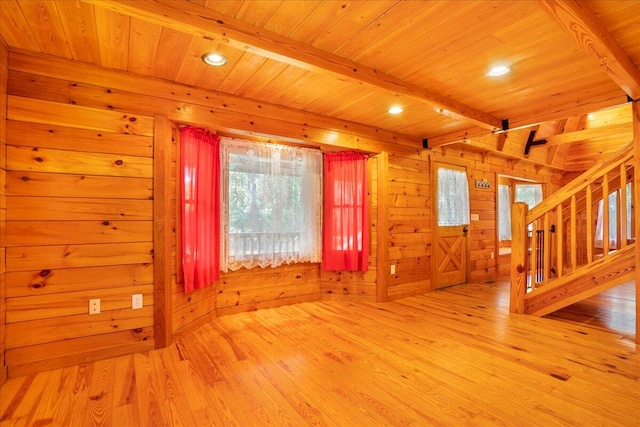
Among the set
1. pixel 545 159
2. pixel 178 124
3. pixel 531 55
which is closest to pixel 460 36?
pixel 531 55

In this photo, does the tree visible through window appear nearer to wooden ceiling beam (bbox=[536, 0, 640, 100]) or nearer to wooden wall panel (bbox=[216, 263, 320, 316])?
wooden wall panel (bbox=[216, 263, 320, 316])

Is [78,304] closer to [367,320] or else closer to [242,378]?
[242,378]

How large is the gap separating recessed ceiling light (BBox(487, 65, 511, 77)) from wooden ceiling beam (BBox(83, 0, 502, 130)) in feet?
1.93

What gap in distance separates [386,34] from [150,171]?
2039 mm

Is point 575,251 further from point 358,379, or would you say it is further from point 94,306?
point 94,306

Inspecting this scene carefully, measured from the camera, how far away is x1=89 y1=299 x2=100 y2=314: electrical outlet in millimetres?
2262

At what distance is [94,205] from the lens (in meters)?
2.27

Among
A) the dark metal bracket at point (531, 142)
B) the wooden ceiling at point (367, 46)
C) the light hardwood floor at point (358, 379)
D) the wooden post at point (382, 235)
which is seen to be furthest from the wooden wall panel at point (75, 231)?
the dark metal bracket at point (531, 142)

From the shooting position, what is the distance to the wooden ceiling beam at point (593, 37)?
156 centimetres

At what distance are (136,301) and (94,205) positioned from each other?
2.63 ft

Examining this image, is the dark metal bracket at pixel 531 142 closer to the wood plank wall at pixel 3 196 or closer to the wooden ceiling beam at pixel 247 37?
the wooden ceiling beam at pixel 247 37

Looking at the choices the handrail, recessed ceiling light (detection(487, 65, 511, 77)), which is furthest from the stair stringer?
recessed ceiling light (detection(487, 65, 511, 77))

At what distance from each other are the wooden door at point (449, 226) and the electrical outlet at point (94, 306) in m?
4.05

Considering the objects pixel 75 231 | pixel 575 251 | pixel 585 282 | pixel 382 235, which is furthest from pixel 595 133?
pixel 75 231
